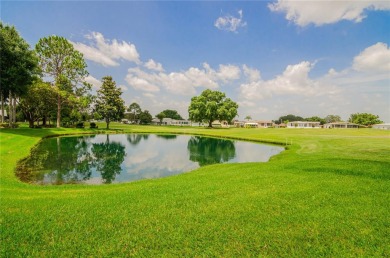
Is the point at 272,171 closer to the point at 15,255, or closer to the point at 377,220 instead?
the point at 377,220

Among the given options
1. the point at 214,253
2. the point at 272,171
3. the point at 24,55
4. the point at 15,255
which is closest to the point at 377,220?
the point at 214,253

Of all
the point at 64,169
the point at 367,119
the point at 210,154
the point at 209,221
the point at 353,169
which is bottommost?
the point at 210,154

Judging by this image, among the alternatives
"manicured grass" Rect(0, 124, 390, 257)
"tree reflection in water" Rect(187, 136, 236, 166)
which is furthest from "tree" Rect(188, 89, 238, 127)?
"manicured grass" Rect(0, 124, 390, 257)

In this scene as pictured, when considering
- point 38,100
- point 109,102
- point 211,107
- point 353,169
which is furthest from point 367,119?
point 38,100

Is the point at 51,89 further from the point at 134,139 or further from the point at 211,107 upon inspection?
the point at 211,107

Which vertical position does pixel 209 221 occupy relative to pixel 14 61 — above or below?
below

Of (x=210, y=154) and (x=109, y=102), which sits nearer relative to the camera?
(x=210, y=154)

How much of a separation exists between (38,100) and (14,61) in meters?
22.0

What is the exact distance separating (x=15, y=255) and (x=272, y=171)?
37.4 ft

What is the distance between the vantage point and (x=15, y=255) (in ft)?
16.1

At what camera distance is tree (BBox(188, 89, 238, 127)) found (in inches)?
3745

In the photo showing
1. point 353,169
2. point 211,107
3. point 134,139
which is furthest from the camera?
point 211,107

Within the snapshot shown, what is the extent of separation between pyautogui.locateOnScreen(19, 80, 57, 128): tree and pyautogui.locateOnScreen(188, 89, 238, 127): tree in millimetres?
54032

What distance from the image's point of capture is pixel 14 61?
1312 inches
